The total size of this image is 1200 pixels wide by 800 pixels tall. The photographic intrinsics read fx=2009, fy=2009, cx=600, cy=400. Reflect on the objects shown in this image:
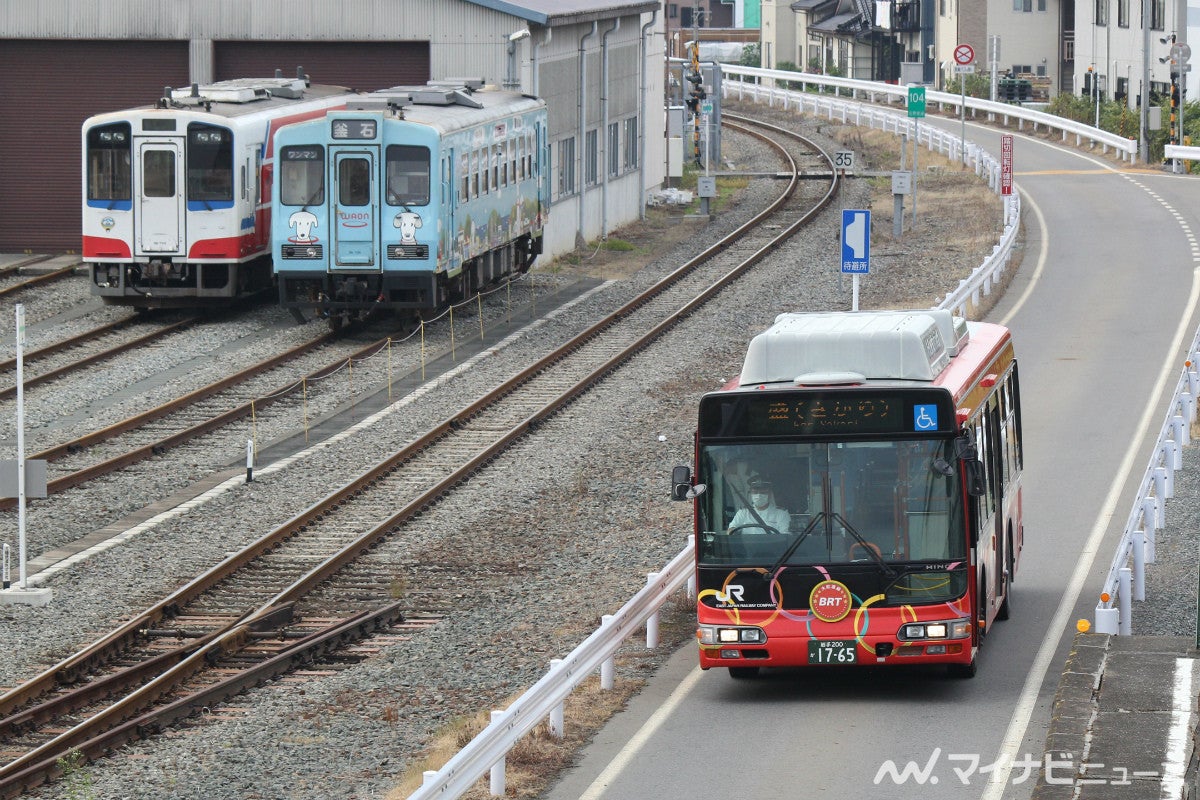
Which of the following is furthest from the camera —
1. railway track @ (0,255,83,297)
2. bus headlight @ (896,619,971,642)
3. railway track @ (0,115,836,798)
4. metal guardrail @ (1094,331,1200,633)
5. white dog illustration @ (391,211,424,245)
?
railway track @ (0,255,83,297)

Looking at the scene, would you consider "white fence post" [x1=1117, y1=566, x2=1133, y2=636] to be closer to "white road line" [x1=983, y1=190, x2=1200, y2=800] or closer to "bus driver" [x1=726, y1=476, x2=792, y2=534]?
"white road line" [x1=983, y1=190, x2=1200, y2=800]


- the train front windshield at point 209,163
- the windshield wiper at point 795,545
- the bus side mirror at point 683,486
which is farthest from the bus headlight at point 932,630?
the train front windshield at point 209,163

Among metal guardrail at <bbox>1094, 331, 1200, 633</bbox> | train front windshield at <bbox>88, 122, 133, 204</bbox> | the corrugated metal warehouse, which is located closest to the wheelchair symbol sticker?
metal guardrail at <bbox>1094, 331, 1200, 633</bbox>

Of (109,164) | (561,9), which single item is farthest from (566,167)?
(109,164)

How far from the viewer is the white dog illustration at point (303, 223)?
100 feet

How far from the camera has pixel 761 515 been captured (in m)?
13.1

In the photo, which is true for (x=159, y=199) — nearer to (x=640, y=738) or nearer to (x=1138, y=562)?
(x=1138, y=562)

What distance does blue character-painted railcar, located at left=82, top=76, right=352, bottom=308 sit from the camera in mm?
31109

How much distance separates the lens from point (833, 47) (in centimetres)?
9744

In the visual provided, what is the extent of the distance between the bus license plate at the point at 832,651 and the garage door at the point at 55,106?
28774 millimetres

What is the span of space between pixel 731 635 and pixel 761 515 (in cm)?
81

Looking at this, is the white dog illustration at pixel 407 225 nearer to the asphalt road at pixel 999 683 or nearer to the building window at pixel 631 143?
the asphalt road at pixel 999 683

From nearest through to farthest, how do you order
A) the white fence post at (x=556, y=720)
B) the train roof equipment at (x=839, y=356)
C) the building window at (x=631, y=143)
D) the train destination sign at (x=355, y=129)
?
the white fence post at (x=556, y=720) < the train roof equipment at (x=839, y=356) < the train destination sign at (x=355, y=129) < the building window at (x=631, y=143)

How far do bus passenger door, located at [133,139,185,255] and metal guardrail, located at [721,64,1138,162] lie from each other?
2403cm
